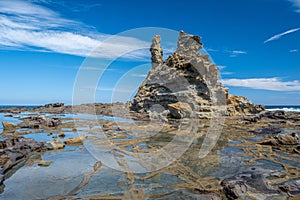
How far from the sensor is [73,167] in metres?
11.0

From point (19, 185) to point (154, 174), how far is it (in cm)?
535

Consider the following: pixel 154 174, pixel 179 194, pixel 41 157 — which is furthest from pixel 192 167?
pixel 41 157

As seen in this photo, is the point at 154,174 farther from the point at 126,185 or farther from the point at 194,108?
the point at 194,108

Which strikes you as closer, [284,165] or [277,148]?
[284,165]

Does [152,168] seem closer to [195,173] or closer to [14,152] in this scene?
[195,173]

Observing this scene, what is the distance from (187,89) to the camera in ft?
127

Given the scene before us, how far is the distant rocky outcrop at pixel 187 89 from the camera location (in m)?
36.7

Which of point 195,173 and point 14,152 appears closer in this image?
point 195,173

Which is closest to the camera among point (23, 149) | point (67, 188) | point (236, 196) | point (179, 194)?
point (236, 196)

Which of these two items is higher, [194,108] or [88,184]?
[194,108]

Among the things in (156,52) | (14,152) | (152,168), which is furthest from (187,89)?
(14,152)

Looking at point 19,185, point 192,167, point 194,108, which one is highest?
point 194,108

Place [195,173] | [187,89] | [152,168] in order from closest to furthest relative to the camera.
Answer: [195,173] < [152,168] < [187,89]

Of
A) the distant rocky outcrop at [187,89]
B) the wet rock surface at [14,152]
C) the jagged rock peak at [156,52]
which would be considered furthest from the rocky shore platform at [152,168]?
the jagged rock peak at [156,52]
